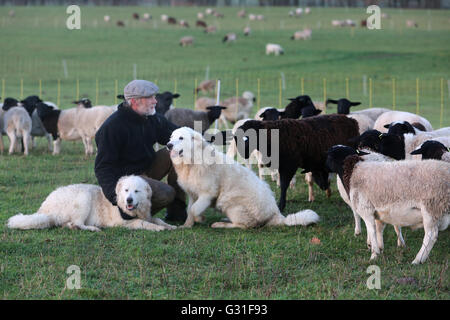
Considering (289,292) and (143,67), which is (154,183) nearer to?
(289,292)

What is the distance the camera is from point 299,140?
9.32 metres

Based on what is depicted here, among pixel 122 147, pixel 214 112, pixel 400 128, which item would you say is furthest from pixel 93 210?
pixel 214 112

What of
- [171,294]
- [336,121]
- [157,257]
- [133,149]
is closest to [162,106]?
[336,121]

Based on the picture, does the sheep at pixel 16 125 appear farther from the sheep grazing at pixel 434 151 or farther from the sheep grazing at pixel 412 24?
the sheep grazing at pixel 412 24

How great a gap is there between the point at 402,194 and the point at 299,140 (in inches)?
123

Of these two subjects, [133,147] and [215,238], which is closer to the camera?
[215,238]

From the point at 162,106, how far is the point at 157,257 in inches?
391

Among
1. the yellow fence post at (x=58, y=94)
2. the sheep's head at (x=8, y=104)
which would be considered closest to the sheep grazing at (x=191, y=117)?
the sheep's head at (x=8, y=104)

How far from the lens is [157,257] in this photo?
658 centimetres

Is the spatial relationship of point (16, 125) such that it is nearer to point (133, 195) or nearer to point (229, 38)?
point (133, 195)

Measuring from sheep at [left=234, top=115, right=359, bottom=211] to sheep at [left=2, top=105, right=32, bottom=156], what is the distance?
Answer: 6.59 meters

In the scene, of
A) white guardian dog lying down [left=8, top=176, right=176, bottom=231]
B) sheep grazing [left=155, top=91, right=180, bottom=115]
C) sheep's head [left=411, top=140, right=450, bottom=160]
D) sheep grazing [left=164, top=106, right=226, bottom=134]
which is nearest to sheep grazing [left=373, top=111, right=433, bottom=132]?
sheep's head [left=411, top=140, right=450, bottom=160]

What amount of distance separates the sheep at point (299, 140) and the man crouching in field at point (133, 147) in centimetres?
156
